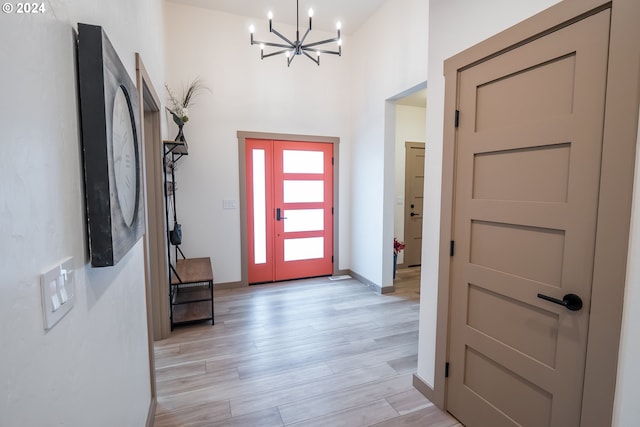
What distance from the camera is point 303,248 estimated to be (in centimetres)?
472

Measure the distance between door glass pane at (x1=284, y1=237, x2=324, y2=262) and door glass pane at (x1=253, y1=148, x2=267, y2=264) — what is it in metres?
0.35

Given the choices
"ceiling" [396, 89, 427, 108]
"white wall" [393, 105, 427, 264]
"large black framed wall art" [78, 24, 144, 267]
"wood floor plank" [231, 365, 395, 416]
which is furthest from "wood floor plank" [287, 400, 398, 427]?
"ceiling" [396, 89, 427, 108]

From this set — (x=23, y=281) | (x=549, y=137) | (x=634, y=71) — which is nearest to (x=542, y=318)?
(x=549, y=137)

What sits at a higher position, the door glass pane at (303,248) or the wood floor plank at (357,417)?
the door glass pane at (303,248)

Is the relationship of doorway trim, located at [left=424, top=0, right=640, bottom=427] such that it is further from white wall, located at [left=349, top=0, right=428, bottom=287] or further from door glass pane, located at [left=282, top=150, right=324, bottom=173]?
door glass pane, located at [left=282, top=150, right=324, bottom=173]

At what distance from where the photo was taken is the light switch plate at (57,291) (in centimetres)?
65

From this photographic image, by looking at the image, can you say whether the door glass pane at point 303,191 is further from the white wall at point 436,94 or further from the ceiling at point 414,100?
the white wall at point 436,94

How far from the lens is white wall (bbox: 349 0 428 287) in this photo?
11.1ft

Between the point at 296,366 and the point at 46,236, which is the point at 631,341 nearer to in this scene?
the point at 46,236

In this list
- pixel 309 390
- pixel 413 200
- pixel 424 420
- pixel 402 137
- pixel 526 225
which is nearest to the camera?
pixel 526 225

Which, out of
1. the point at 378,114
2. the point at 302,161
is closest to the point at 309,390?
the point at 302,161

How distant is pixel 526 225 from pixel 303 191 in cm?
343

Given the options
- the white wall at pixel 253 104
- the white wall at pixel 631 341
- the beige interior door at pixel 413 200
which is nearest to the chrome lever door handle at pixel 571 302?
the white wall at pixel 631 341

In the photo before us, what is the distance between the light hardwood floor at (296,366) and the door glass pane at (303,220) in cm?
117
